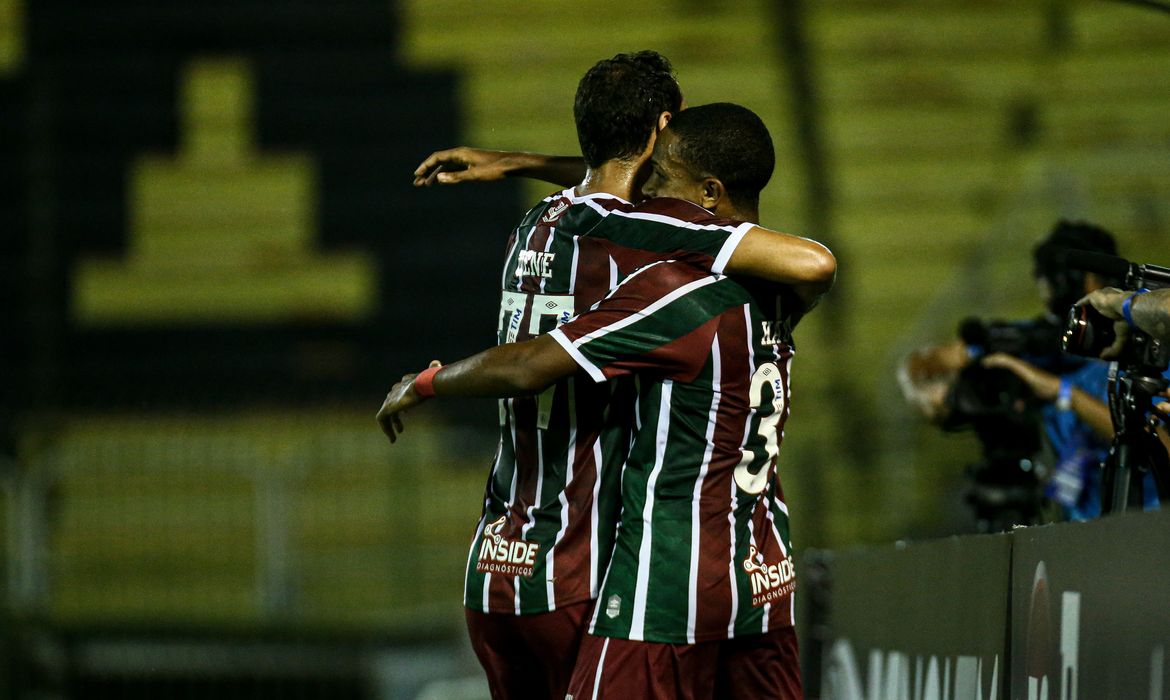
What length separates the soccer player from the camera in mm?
2641

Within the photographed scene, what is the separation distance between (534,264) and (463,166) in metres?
0.60

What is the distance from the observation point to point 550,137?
9.77 m

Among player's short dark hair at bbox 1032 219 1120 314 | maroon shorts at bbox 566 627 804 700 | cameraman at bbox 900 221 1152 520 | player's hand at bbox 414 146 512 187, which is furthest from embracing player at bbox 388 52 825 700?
player's short dark hair at bbox 1032 219 1120 314

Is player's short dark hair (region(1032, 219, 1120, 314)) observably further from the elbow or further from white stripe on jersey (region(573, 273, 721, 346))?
white stripe on jersey (region(573, 273, 721, 346))

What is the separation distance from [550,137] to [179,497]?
3225 millimetres

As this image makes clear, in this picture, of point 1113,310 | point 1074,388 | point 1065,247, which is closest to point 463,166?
point 1113,310

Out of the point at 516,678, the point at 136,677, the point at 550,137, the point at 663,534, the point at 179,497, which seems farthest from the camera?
the point at 550,137

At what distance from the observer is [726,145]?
108 inches

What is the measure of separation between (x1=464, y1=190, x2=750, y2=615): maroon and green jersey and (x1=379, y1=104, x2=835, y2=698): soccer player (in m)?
0.03

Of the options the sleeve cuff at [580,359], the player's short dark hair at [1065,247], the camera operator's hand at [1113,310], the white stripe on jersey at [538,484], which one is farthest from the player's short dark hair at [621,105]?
the player's short dark hair at [1065,247]

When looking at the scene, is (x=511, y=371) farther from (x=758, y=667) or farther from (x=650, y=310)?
(x=758, y=667)

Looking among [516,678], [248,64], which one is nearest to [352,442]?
[248,64]

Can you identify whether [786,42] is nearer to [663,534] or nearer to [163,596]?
[163,596]

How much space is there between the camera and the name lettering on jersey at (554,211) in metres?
2.88
